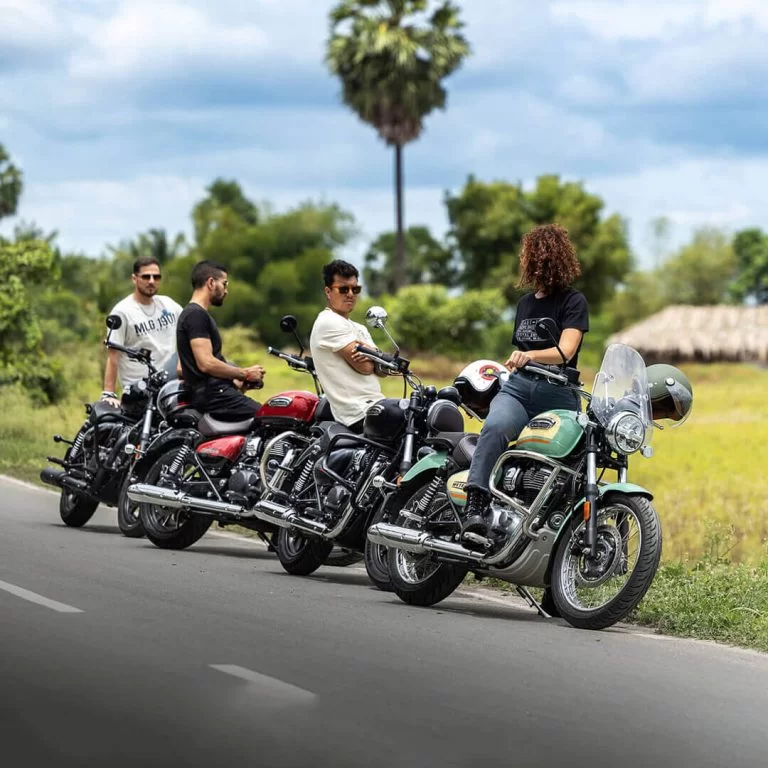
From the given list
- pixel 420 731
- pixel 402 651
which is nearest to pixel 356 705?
pixel 420 731

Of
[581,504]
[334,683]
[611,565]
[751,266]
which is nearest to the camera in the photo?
[334,683]

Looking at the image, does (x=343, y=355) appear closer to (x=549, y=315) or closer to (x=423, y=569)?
(x=423, y=569)

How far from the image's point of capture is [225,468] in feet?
43.2

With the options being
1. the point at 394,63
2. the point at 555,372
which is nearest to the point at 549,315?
the point at 555,372

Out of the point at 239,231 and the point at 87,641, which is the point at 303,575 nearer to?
the point at 87,641

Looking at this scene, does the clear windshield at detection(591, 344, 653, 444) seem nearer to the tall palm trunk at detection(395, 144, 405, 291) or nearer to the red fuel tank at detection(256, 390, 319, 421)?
the red fuel tank at detection(256, 390, 319, 421)

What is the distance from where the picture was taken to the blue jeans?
9.95m

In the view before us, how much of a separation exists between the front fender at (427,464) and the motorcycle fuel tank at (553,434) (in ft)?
2.97

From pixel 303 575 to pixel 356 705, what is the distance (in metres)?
5.00

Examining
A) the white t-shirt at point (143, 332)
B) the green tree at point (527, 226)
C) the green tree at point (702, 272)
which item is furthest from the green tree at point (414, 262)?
the white t-shirt at point (143, 332)

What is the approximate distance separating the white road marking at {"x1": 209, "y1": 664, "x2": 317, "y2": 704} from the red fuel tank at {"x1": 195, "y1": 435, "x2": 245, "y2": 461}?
5.21m

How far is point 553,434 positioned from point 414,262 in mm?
94274

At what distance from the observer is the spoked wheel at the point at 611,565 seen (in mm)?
8977

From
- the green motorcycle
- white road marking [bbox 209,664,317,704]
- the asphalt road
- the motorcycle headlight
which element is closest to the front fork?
the green motorcycle
